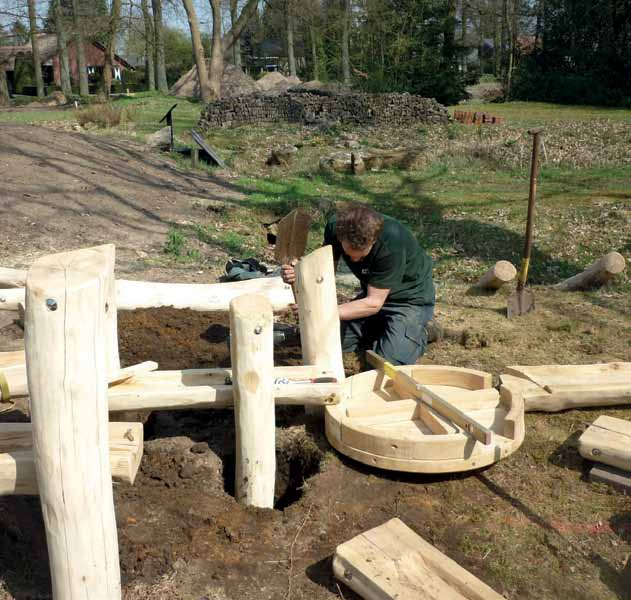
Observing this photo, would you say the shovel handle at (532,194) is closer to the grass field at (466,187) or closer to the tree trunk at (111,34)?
the grass field at (466,187)

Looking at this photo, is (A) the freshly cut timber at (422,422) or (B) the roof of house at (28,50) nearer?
(A) the freshly cut timber at (422,422)

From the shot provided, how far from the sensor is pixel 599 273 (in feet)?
22.3

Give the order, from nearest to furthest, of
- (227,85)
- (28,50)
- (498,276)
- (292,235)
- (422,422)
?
(422,422) → (292,235) → (498,276) → (227,85) → (28,50)

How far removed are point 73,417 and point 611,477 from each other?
2.66 metres

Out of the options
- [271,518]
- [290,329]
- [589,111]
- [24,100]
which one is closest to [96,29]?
[24,100]

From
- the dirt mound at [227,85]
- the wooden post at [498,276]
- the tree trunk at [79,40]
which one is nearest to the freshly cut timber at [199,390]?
the wooden post at [498,276]

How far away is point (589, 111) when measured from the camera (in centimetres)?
2292

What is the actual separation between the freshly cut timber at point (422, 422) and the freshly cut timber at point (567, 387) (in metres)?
0.28

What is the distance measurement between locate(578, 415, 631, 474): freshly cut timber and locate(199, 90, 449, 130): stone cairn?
17.3m

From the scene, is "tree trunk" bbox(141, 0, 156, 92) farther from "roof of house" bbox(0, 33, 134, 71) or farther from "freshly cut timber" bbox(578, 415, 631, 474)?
"freshly cut timber" bbox(578, 415, 631, 474)

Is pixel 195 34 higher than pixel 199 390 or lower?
higher

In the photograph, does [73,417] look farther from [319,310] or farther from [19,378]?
[319,310]

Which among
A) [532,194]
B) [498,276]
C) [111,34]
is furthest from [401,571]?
[111,34]

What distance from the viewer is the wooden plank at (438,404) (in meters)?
3.34
